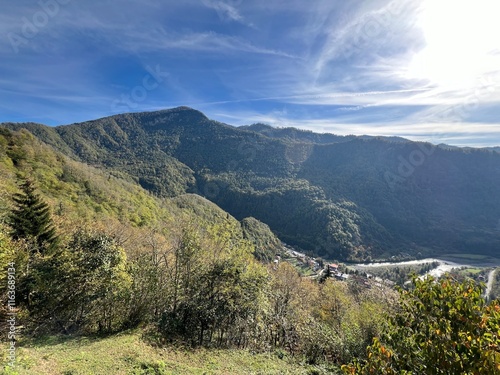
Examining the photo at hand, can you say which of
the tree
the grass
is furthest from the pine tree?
the tree

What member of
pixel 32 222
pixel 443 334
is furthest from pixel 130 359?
pixel 32 222

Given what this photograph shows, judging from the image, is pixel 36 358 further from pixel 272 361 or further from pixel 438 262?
pixel 438 262

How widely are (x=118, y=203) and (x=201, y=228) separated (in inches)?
2363

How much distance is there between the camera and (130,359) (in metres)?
11.9

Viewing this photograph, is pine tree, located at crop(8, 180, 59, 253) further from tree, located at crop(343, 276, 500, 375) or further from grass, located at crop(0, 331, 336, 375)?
tree, located at crop(343, 276, 500, 375)

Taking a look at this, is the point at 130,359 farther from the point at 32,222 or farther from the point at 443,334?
the point at 32,222

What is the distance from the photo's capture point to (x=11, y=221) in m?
20.2

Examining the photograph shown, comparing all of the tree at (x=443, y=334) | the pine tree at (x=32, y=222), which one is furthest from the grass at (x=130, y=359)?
the tree at (x=443, y=334)

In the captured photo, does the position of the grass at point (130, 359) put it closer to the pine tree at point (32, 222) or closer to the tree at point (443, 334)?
the pine tree at point (32, 222)

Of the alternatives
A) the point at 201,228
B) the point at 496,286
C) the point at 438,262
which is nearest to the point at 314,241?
the point at 438,262

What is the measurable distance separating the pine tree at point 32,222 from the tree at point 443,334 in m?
21.8

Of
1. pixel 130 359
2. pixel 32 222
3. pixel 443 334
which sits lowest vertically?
pixel 130 359

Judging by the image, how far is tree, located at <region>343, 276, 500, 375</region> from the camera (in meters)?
3.16

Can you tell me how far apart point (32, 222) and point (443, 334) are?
25655mm
